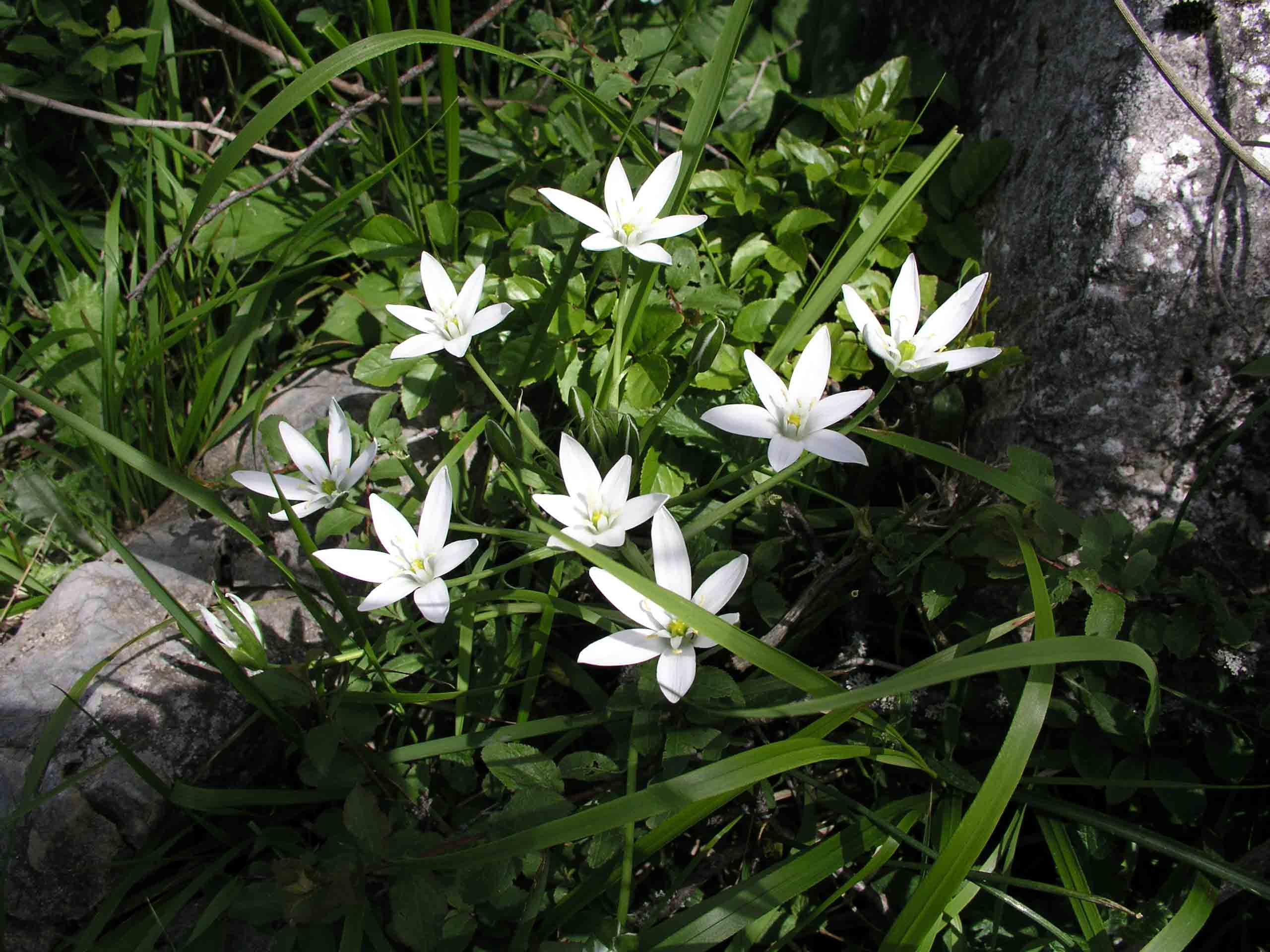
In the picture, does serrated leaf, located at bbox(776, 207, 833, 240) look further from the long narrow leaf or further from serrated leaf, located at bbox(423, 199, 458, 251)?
the long narrow leaf

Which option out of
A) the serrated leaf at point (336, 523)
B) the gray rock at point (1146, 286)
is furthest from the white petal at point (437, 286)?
the gray rock at point (1146, 286)

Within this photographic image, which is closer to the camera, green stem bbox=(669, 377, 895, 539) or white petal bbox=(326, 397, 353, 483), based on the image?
green stem bbox=(669, 377, 895, 539)

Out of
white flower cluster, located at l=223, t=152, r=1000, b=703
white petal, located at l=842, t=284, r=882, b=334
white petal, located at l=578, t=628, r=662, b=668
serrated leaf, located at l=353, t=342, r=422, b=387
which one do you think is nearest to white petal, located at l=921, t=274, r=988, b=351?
white flower cluster, located at l=223, t=152, r=1000, b=703

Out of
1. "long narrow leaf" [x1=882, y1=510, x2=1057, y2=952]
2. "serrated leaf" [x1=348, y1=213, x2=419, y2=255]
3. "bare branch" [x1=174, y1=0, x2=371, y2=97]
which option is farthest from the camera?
"bare branch" [x1=174, y1=0, x2=371, y2=97]

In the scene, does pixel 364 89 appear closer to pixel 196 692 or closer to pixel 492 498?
pixel 492 498

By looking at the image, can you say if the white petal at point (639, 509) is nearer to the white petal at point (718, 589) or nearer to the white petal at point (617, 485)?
the white petal at point (617, 485)

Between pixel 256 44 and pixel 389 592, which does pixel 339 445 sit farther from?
pixel 256 44

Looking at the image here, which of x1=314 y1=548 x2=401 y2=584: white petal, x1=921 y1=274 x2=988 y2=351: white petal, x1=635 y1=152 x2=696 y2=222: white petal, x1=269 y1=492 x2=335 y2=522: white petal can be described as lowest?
x1=269 y1=492 x2=335 y2=522: white petal
